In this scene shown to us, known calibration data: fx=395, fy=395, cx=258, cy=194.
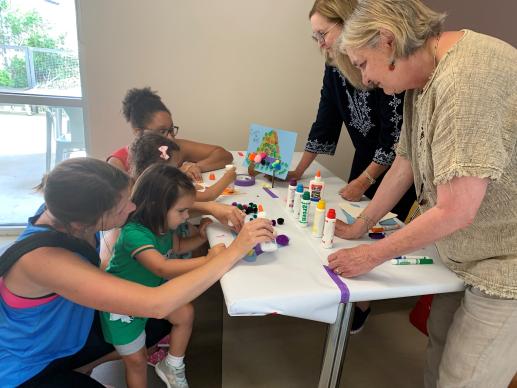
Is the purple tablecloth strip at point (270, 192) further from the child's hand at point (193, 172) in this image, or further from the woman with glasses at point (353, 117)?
the child's hand at point (193, 172)

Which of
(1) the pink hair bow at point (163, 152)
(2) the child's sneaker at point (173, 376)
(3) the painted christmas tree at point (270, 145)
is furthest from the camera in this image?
(3) the painted christmas tree at point (270, 145)

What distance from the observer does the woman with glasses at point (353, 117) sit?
4.46 feet

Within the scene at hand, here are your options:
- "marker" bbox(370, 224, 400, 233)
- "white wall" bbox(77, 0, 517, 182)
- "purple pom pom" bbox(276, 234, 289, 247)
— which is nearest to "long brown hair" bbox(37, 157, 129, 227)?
"purple pom pom" bbox(276, 234, 289, 247)

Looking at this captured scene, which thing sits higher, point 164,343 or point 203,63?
point 203,63

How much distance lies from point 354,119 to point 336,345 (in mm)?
1004

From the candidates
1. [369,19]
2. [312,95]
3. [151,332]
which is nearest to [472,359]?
[369,19]

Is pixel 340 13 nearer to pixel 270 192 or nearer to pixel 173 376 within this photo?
pixel 270 192

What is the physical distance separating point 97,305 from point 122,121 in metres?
1.75

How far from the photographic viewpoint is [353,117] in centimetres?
171

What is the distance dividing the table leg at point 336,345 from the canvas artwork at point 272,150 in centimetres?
78

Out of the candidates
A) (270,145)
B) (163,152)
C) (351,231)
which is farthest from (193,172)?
(351,231)

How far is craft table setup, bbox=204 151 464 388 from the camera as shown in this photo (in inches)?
35.9

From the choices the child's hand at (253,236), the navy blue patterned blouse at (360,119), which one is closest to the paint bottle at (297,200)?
the child's hand at (253,236)

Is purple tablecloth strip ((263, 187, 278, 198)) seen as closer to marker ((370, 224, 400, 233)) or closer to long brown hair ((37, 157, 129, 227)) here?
marker ((370, 224, 400, 233))
